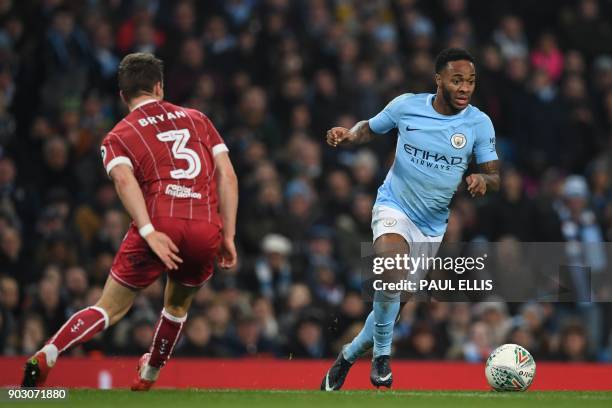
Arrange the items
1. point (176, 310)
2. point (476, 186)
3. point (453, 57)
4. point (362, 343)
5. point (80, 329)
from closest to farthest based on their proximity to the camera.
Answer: point (80, 329) → point (176, 310) → point (476, 186) → point (453, 57) → point (362, 343)

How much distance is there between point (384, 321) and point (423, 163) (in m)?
1.13

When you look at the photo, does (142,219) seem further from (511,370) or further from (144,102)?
(511,370)

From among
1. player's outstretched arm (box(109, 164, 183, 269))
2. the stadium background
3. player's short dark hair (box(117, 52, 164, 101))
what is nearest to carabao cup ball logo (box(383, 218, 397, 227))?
player's outstretched arm (box(109, 164, 183, 269))

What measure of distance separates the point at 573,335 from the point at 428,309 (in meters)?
1.50

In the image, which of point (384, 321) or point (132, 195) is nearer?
point (132, 195)

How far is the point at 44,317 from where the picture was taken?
12.3 meters

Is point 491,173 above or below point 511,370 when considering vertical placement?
above

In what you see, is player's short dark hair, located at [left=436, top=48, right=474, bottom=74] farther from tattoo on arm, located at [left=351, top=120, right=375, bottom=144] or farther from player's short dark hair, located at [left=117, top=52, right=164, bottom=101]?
player's short dark hair, located at [left=117, top=52, right=164, bottom=101]

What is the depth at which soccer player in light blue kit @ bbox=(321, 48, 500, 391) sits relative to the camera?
9289mm

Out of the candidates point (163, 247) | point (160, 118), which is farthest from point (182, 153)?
point (163, 247)

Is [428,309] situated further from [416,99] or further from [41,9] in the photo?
[41,9]

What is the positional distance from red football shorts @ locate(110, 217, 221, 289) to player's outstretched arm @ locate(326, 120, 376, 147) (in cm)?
137

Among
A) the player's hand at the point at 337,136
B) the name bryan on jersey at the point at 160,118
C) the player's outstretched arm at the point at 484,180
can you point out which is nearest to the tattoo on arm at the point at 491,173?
the player's outstretched arm at the point at 484,180

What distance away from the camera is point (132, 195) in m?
7.93
